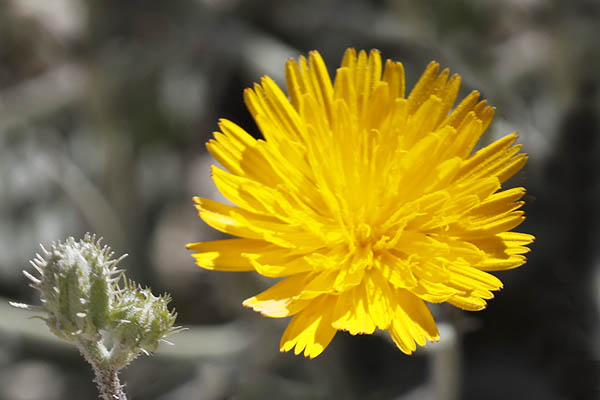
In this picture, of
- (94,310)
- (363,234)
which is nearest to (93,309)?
(94,310)

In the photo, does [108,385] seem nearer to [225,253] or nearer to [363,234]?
[225,253]

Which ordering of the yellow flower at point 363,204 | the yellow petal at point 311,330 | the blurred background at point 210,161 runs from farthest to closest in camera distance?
the blurred background at point 210,161 → the yellow flower at point 363,204 → the yellow petal at point 311,330

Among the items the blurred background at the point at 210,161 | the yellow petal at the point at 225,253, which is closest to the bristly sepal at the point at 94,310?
the yellow petal at the point at 225,253

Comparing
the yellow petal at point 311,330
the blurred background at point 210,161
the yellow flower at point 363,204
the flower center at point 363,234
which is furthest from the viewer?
the blurred background at point 210,161

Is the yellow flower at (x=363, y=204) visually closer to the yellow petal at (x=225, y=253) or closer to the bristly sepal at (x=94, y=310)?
the yellow petal at (x=225, y=253)

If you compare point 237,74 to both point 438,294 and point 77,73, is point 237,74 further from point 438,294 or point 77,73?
point 438,294

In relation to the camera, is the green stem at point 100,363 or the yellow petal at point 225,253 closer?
the green stem at point 100,363

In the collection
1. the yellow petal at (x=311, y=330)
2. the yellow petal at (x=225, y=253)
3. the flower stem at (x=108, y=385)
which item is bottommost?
the flower stem at (x=108, y=385)

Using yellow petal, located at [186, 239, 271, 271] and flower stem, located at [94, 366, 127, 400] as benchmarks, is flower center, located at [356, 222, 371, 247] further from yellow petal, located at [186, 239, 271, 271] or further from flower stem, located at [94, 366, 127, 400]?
flower stem, located at [94, 366, 127, 400]
